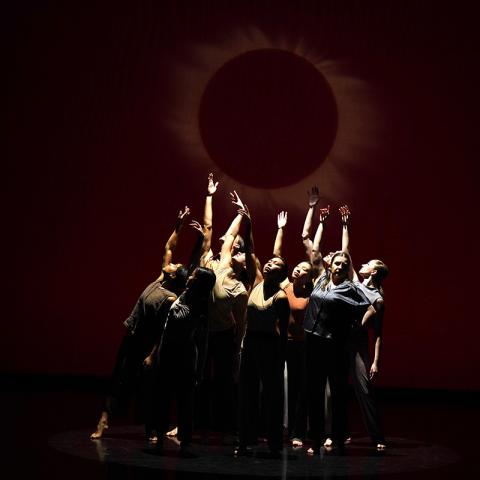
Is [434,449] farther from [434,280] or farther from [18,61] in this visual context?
[18,61]

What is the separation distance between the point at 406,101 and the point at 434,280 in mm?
1847

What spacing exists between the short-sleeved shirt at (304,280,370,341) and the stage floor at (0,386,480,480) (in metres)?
0.81

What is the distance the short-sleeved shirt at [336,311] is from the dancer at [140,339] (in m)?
0.95

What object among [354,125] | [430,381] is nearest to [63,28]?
[354,125]

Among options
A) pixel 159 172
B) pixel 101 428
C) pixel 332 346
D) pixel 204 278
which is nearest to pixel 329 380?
pixel 332 346

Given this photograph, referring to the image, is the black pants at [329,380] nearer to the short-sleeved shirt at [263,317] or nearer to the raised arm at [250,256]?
the short-sleeved shirt at [263,317]

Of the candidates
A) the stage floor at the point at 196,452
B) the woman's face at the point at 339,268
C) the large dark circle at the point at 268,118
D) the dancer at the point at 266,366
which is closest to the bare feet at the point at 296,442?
the stage floor at the point at 196,452

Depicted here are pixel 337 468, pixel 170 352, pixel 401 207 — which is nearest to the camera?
pixel 337 468

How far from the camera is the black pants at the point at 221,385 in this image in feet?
19.1

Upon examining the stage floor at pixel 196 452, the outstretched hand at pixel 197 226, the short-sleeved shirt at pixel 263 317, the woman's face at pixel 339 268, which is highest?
the outstretched hand at pixel 197 226

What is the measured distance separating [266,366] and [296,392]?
884mm

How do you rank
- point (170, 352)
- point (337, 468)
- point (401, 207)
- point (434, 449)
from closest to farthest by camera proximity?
point (337, 468) → point (170, 352) → point (434, 449) → point (401, 207)

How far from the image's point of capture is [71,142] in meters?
8.22

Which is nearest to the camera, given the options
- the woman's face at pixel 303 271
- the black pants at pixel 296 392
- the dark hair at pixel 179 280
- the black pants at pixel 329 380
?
the black pants at pixel 329 380
